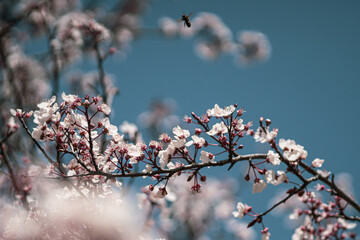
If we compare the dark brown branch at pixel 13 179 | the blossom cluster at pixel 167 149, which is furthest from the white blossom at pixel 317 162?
the dark brown branch at pixel 13 179

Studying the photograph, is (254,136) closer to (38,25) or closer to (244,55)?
(38,25)

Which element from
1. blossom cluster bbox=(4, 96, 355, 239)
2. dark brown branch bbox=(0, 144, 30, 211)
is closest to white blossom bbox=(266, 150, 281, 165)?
blossom cluster bbox=(4, 96, 355, 239)

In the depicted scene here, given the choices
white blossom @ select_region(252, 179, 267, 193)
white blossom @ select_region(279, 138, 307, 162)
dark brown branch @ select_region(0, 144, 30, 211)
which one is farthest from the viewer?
dark brown branch @ select_region(0, 144, 30, 211)

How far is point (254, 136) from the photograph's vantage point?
2.37 m

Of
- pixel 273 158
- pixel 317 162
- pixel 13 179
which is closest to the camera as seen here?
pixel 273 158

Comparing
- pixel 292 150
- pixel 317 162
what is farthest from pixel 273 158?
pixel 317 162

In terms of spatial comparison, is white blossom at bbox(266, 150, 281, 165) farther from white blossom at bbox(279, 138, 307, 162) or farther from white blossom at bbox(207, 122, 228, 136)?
white blossom at bbox(207, 122, 228, 136)

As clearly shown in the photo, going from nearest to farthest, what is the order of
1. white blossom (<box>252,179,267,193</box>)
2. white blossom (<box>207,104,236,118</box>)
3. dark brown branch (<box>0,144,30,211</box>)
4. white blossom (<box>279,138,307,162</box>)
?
white blossom (<box>279,138,307,162</box>) < white blossom (<box>252,179,267,193</box>) < white blossom (<box>207,104,236,118</box>) < dark brown branch (<box>0,144,30,211</box>)

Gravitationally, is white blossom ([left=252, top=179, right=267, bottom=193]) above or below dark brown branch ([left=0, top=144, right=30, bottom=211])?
below

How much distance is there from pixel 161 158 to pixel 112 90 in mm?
3065

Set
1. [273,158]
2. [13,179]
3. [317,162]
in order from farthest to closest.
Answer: [13,179] < [317,162] < [273,158]

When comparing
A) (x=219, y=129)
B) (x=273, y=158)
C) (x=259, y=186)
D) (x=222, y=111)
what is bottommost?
(x=259, y=186)

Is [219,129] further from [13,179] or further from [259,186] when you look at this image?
[13,179]

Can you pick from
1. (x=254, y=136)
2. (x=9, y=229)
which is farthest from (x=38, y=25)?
(x=254, y=136)
